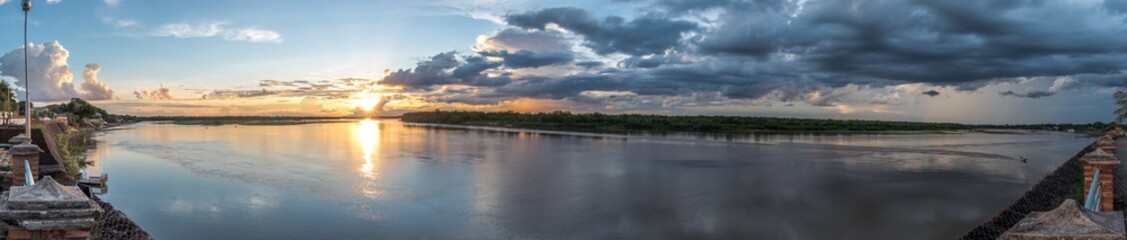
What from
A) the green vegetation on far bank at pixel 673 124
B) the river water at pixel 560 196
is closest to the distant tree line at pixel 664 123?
the green vegetation on far bank at pixel 673 124

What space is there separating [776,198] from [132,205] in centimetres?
1658

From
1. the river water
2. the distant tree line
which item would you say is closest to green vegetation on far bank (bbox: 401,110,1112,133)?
the distant tree line

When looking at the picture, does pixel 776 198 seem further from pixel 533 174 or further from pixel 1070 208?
pixel 1070 208

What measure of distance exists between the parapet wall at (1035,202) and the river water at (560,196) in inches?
49.2

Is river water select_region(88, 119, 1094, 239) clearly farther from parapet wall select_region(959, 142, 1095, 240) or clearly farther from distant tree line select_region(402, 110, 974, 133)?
distant tree line select_region(402, 110, 974, 133)

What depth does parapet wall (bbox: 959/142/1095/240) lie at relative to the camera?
33.2 feet

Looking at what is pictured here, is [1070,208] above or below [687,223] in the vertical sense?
above

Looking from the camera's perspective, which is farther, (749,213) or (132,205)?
(132,205)

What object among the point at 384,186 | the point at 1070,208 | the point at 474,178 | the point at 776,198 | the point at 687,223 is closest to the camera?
the point at 1070,208

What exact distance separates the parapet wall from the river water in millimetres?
1249

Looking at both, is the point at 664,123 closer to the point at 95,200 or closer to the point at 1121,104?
the point at 1121,104

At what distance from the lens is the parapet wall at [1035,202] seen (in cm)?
1011

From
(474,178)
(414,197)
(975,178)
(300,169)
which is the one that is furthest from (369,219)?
(975,178)

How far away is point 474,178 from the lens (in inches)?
890
